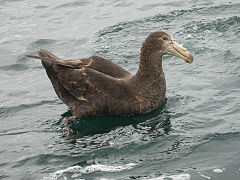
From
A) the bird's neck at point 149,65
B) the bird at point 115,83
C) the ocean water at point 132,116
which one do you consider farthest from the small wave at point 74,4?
the bird's neck at point 149,65

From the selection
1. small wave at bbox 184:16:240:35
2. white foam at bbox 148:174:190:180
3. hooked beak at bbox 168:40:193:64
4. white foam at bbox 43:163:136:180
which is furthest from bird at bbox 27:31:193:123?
small wave at bbox 184:16:240:35

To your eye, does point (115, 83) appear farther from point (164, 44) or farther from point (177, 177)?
point (177, 177)

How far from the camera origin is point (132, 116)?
7918 mm

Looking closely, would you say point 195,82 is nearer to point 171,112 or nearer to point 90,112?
point 171,112

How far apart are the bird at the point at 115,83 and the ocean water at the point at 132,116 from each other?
19 cm

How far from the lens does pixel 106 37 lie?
11453 mm

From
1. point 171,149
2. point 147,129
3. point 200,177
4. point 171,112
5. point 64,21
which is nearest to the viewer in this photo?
point 200,177

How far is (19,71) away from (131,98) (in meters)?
3.57

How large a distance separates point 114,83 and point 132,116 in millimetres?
552

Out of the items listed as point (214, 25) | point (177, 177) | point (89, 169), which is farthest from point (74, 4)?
point (177, 177)

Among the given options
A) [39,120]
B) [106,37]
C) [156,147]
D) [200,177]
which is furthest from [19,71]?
[200,177]

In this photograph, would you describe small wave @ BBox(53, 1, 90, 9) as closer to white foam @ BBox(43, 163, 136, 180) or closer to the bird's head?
the bird's head

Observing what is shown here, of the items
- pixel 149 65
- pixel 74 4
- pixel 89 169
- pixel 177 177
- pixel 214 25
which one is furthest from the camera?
pixel 74 4

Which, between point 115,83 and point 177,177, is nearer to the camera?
point 177,177
